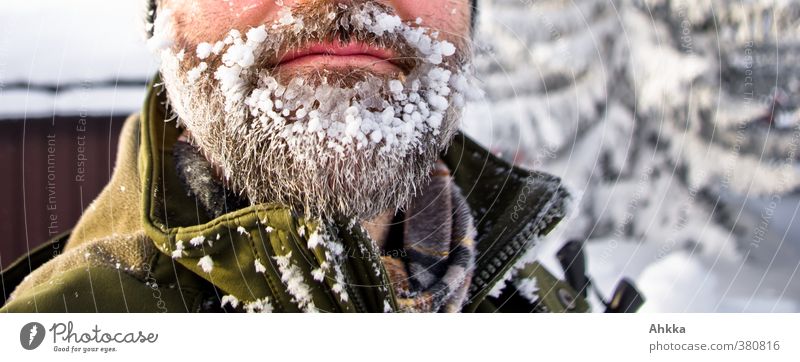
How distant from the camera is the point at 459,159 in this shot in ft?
2.78

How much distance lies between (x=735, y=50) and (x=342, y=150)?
1.88ft

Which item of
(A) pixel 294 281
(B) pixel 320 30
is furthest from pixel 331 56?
(A) pixel 294 281

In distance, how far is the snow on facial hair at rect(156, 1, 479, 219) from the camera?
634mm

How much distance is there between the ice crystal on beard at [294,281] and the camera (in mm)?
652

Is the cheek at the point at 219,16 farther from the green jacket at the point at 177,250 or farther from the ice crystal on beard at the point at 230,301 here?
the ice crystal on beard at the point at 230,301

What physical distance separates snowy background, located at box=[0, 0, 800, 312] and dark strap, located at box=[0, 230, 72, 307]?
1.72 ft

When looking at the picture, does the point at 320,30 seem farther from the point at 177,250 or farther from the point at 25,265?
the point at 25,265

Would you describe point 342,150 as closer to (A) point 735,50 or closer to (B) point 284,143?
(B) point 284,143

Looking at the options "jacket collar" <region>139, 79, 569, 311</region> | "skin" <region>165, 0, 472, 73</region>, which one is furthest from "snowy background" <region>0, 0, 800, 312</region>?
"skin" <region>165, 0, 472, 73</region>

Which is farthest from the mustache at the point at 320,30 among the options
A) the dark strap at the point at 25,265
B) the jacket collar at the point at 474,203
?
the dark strap at the point at 25,265

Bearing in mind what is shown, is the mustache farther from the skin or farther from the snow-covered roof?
the snow-covered roof

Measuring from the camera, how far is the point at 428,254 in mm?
776
